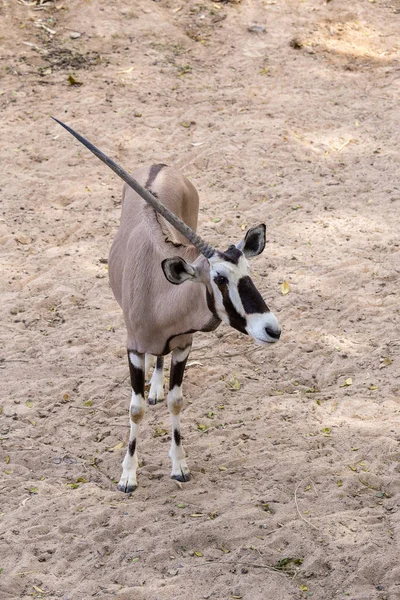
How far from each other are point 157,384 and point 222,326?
3.65ft

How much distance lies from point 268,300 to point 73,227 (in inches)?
90.2

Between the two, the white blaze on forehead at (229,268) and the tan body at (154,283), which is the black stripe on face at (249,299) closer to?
the white blaze on forehead at (229,268)

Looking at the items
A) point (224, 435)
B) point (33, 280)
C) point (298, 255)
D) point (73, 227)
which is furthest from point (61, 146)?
point (224, 435)

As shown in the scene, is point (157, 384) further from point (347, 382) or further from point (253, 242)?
Result: point (253, 242)

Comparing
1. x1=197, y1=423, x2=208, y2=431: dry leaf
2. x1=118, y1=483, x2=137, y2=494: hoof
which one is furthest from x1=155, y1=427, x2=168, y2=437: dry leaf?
x1=118, y1=483, x2=137, y2=494: hoof

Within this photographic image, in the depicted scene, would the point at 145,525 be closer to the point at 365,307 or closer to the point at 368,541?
the point at 368,541

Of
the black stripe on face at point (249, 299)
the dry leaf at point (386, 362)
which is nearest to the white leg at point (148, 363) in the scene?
the dry leaf at point (386, 362)

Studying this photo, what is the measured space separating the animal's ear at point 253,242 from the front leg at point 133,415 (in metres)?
1.05

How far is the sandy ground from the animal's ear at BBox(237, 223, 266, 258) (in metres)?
1.60

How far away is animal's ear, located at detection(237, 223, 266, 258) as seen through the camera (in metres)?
4.57

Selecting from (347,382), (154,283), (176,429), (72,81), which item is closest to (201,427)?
(176,429)

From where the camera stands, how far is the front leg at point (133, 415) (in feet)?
17.1

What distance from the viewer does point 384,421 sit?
5.79 meters

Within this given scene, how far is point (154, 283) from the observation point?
198 inches
